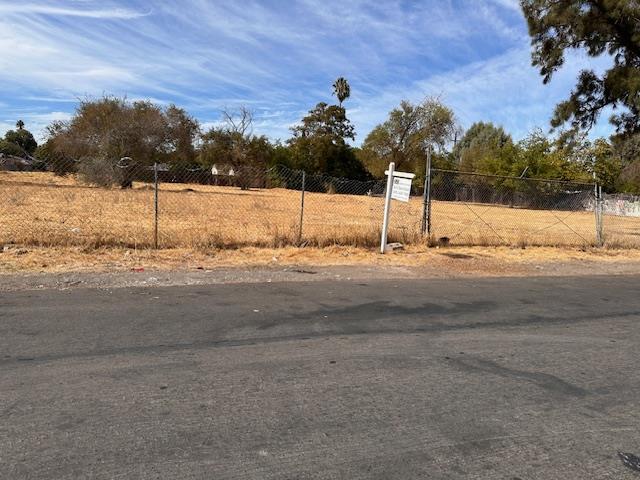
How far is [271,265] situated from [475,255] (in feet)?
17.2

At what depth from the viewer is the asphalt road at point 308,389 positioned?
3176 millimetres

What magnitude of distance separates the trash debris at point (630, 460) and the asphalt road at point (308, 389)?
0.05 metres

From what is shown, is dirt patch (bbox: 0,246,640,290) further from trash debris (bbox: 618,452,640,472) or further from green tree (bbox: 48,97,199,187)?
green tree (bbox: 48,97,199,187)

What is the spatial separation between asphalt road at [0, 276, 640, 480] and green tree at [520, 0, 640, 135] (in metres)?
15.4

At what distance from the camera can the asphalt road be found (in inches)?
125

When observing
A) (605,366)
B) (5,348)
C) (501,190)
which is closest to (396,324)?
(605,366)

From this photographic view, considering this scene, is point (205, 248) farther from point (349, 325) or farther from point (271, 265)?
point (349, 325)

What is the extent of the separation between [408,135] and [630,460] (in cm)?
6431

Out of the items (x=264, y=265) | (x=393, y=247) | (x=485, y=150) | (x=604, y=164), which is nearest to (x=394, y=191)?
(x=393, y=247)

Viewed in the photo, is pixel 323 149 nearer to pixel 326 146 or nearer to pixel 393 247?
pixel 326 146

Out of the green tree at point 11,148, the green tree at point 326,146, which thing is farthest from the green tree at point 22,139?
the green tree at point 326,146

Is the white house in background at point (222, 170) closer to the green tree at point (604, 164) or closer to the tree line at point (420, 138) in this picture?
the tree line at point (420, 138)

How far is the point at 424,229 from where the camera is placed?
13742mm

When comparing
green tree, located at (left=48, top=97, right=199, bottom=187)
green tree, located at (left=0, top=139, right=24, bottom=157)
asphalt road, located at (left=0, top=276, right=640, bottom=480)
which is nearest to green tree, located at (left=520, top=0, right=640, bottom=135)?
asphalt road, located at (left=0, top=276, right=640, bottom=480)
